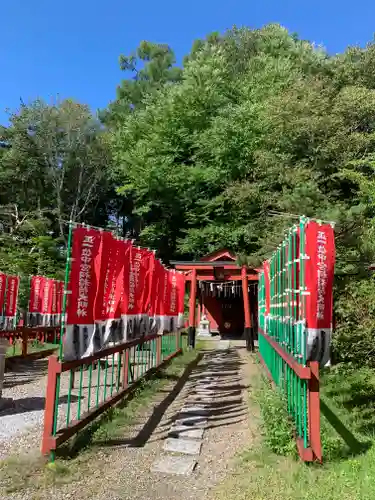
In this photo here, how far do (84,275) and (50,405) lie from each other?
140 centimetres

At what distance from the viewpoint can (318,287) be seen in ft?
14.4

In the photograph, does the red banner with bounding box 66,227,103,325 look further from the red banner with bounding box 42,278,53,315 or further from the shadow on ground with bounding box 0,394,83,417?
the red banner with bounding box 42,278,53,315

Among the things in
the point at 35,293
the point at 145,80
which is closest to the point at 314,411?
the point at 35,293

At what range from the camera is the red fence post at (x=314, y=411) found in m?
4.09

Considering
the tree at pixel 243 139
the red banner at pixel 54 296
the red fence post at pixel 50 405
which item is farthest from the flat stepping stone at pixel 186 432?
the red banner at pixel 54 296

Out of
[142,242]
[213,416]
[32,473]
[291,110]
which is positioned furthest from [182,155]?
[32,473]

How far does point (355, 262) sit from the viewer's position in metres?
8.77

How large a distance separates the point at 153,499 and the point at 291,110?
59.9 ft

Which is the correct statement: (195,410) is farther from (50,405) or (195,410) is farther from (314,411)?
(314,411)

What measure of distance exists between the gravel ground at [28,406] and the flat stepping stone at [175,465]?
1145mm

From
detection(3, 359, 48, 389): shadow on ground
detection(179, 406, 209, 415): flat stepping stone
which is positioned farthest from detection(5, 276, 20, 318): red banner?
detection(179, 406, 209, 415): flat stepping stone

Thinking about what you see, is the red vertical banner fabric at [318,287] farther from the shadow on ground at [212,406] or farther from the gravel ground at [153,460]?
the shadow on ground at [212,406]

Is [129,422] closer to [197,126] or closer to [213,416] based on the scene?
[213,416]

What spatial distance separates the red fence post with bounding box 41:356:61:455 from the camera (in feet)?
14.3
